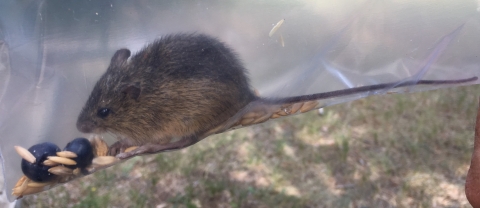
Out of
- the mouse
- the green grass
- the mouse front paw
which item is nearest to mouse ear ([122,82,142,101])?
the mouse

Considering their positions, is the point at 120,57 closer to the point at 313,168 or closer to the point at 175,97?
the point at 175,97

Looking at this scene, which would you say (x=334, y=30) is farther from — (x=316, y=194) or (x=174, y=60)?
(x=316, y=194)

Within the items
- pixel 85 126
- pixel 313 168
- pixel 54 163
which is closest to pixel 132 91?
pixel 85 126

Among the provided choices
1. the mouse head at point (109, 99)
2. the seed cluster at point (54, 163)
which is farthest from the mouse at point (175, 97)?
the seed cluster at point (54, 163)

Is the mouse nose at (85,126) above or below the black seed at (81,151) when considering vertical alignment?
above

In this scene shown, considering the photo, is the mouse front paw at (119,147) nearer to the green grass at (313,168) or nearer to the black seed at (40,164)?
the black seed at (40,164)

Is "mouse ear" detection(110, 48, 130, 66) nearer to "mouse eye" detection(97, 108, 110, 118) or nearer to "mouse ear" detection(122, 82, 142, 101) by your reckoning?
"mouse ear" detection(122, 82, 142, 101)

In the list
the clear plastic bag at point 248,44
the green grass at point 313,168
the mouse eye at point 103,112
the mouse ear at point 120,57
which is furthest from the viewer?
the green grass at point 313,168
